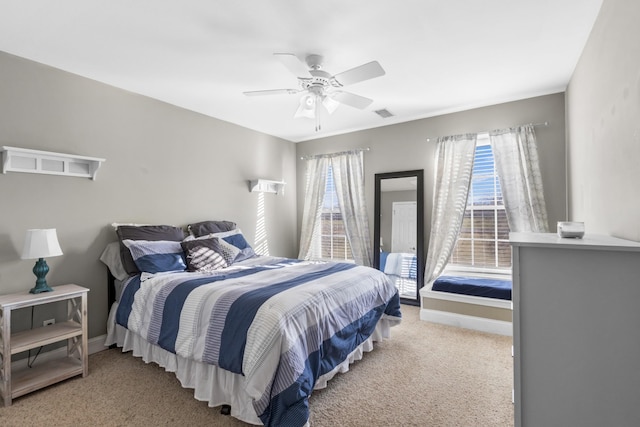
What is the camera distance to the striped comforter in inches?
69.5

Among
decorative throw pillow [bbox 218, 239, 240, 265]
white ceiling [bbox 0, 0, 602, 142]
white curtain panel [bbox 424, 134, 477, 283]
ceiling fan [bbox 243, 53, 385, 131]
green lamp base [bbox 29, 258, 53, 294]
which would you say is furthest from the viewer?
white curtain panel [bbox 424, 134, 477, 283]

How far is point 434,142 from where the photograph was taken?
4.16 metres

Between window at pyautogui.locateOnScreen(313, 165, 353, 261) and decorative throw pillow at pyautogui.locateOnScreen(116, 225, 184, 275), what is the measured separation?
2.35 metres

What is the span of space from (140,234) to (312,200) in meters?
2.71

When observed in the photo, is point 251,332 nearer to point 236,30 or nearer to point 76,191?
point 236,30

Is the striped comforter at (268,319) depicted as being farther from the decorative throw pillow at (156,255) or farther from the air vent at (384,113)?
the air vent at (384,113)

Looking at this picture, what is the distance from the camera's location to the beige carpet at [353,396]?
6.45 feet

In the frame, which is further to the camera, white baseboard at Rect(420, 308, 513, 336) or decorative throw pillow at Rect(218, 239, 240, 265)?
decorative throw pillow at Rect(218, 239, 240, 265)

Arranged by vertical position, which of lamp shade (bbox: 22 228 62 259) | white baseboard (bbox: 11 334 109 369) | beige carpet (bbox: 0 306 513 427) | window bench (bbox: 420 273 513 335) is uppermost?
lamp shade (bbox: 22 228 62 259)

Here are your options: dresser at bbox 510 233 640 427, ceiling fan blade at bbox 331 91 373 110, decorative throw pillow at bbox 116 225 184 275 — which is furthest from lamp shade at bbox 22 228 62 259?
dresser at bbox 510 233 640 427

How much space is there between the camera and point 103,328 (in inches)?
120

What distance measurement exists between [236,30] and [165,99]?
1728mm

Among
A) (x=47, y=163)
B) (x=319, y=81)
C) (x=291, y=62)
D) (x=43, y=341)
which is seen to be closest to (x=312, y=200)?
(x=319, y=81)

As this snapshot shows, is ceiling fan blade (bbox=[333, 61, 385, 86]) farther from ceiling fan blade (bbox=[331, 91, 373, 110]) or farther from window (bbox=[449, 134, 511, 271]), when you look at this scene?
window (bbox=[449, 134, 511, 271])
